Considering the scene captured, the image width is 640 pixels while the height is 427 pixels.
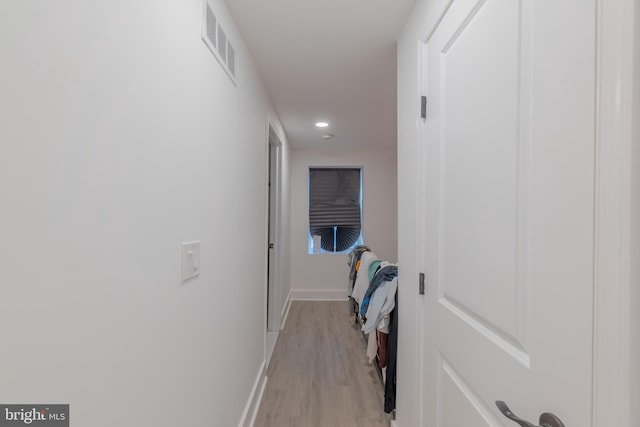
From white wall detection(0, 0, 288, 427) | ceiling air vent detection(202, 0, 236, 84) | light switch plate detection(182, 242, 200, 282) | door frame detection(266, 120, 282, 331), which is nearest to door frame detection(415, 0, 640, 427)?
white wall detection(0, 0, 288, 427)

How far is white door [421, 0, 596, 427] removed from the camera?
573 millimetres

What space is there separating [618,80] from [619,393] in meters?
0.50

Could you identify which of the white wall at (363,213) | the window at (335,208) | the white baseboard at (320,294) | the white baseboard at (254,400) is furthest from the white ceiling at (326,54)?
the white baseboard at (320,294)

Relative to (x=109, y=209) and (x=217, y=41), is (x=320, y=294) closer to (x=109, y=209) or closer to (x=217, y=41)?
(x=217, y=41)

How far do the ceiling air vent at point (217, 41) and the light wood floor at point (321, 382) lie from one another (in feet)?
6.96

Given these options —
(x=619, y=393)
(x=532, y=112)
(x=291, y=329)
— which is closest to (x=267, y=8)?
(x=532, y=112)

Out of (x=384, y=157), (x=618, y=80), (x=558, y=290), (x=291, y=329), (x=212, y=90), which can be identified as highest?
(x=384, y=157)

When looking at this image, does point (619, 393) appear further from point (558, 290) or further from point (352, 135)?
point (352, 135)

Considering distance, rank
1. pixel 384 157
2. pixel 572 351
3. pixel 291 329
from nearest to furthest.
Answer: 1. pixel 572 351
2. pixel 291 329
3. pixel 384 157

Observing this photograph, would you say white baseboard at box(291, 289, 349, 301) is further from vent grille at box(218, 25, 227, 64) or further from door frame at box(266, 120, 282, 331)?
vent grille at box(218, 25, 227, 64)

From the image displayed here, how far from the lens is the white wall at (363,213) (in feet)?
16.3

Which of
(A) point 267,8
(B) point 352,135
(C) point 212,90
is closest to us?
(C) point 212,90

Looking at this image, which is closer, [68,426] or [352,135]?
[68,426]

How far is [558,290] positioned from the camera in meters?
0.62
